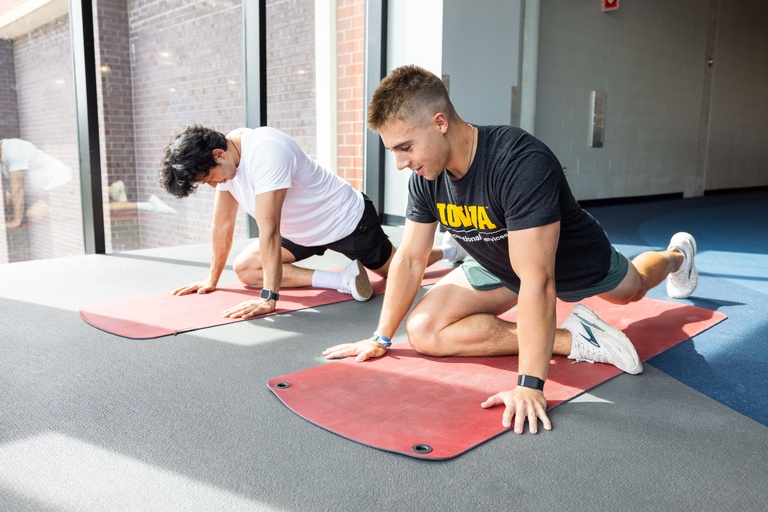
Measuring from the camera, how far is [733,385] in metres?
1.82

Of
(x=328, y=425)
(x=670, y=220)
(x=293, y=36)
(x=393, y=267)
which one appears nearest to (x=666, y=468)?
(x=328, y=425)

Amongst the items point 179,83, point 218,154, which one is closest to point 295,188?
point 218,154

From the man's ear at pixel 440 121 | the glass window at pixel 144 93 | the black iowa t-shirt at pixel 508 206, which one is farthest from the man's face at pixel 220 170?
the glass window at pixel 144 93

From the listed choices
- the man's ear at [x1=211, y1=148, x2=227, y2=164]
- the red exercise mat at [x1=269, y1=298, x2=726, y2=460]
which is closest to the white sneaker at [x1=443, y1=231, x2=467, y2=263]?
the red exercise mat at [x1=269, y1=298, x2=726, y2=460]

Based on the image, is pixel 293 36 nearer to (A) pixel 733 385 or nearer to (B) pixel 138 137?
(B) pixel 138 137

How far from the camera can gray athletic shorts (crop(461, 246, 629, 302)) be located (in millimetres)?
2039

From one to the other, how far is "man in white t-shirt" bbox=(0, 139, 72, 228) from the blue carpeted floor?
3.64m

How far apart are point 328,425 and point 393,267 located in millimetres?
588

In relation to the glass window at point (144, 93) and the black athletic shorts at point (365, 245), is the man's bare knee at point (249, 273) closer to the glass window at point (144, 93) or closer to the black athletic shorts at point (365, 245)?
the black athletic shorts at point (365, 245)

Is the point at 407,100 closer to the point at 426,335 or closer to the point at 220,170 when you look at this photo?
the point at 426,335

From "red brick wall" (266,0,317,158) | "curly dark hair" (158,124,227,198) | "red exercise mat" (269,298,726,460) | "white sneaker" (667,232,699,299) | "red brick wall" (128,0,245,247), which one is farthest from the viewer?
"red brick wall" (266,0,317,158)

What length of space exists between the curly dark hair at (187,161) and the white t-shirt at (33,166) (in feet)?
6.14

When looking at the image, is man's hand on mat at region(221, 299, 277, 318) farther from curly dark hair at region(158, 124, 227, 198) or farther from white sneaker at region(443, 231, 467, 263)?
white sneaker at region(443, 231, 467, 263)

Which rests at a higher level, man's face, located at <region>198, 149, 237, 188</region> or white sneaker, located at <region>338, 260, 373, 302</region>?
man's face, located at <region>198, 149, 237, 188</region>
